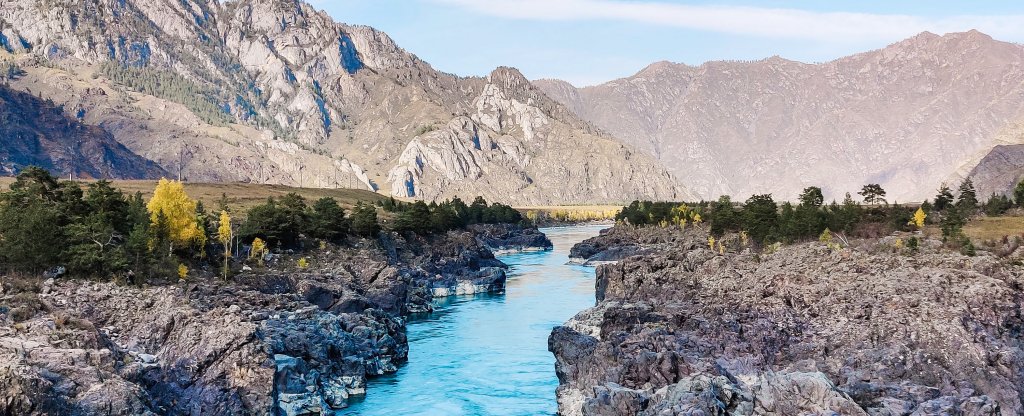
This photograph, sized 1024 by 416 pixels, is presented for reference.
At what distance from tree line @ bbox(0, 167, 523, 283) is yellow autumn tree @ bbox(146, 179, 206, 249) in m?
0.09

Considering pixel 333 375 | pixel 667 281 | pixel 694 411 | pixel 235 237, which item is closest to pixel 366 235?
pixel 235 237

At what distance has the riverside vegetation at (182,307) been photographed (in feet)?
104

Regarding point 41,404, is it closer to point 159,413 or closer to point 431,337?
point 159,413

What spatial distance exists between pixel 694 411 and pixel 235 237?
69109 millimetres

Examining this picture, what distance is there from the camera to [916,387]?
37594mm

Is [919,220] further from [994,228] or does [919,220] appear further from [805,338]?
[805,338]

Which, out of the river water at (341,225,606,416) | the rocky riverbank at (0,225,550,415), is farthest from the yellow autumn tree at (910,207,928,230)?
the rocky riverbank at (0,225,550,415)

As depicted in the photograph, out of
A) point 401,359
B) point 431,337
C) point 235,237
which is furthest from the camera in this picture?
point 235,237

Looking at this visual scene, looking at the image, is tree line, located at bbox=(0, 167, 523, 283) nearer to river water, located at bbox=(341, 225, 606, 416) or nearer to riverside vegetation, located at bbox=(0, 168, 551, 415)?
riverside vegetation, located at bbox=(0, 168, 551, 415)

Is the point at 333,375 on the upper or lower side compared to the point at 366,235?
lower

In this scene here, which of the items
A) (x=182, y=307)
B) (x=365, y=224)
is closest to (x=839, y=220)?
(x=365, y=224)

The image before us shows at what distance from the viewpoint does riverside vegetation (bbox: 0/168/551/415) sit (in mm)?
31609

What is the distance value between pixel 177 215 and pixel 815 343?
56.8m

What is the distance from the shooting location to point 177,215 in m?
75.8
